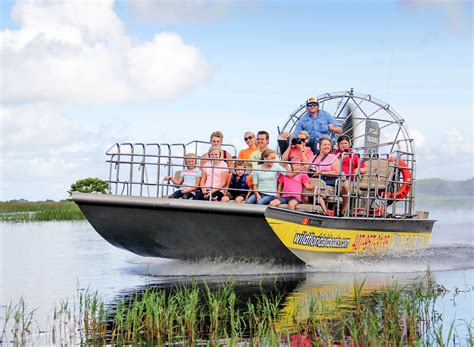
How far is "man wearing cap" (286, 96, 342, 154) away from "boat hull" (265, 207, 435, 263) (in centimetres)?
203

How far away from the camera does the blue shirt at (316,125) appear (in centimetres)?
1700

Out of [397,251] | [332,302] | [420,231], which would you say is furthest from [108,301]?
[420,231]

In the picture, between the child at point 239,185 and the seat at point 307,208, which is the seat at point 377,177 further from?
the child at point 239,185

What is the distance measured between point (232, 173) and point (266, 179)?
852 millimetres

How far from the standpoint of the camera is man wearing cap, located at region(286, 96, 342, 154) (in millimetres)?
16984

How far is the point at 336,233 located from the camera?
14969mm

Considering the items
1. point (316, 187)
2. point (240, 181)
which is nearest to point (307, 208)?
point (316, 187)

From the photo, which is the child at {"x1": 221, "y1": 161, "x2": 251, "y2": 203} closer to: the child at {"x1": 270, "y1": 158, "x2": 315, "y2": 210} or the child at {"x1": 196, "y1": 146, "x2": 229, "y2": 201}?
the child at {"x1": 196, "y1": 146, "x2": 229, "y2": 201}

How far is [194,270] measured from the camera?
15.0 m

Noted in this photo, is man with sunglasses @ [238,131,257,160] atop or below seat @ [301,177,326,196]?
atop

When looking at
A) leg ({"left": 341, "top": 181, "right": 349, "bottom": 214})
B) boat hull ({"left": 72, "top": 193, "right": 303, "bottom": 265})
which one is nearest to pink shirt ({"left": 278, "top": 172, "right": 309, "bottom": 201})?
boat hull ({"left": 72, "top": 193, "right": 303, "bottom": 265})

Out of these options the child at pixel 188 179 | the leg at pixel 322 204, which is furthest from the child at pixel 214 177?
the leg at pixel 322 204

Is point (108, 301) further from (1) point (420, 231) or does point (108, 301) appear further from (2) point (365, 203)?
(1) point (420, 231)

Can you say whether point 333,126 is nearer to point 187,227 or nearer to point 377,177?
point 377,177
